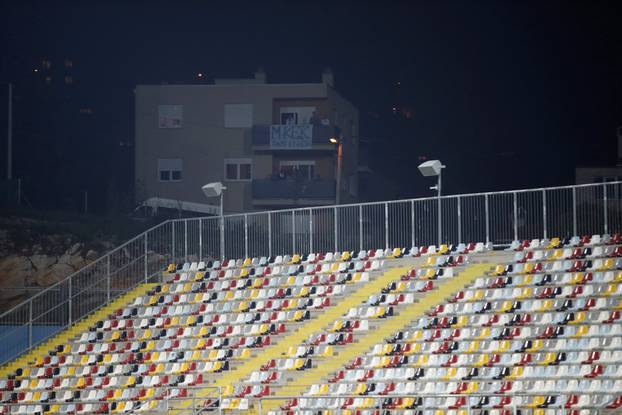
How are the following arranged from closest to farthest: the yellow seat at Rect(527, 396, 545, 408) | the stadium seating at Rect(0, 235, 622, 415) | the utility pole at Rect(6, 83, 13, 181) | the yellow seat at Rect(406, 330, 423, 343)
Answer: the yellow seat at Rect(527, 396, 545, 408) → the stadium seating at Rect(0, 235, 622, 415) → the yellow seat at Rect(406, 330, 423, 343) → the utility pole at Rect(6, 83, 13, 181)

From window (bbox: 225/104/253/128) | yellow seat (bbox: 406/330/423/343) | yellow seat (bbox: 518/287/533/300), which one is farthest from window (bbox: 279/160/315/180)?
yellow seat (bbox: 518/287/533/300)

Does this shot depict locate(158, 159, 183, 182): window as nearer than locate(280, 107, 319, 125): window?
No

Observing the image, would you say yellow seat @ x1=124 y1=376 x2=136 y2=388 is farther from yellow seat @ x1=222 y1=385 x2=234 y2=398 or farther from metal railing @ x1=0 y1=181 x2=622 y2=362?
metal railing @ x1=0 y1=181 x2=622 y2=362

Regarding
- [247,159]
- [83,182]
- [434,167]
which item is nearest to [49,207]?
[83,182]

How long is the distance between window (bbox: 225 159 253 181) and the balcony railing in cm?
202

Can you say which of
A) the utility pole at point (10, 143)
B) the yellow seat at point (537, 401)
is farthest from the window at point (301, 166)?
the yellow seat at point (537, 401)

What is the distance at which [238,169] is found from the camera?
6338 cm

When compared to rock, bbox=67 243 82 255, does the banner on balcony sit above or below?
above

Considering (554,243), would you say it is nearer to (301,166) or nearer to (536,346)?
(536,346)

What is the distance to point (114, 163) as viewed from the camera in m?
68.7

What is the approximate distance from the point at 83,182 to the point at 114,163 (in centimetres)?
347

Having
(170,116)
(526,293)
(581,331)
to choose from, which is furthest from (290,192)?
(581,331)

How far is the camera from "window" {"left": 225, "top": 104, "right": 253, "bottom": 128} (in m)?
63.4

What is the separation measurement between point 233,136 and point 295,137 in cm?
312
